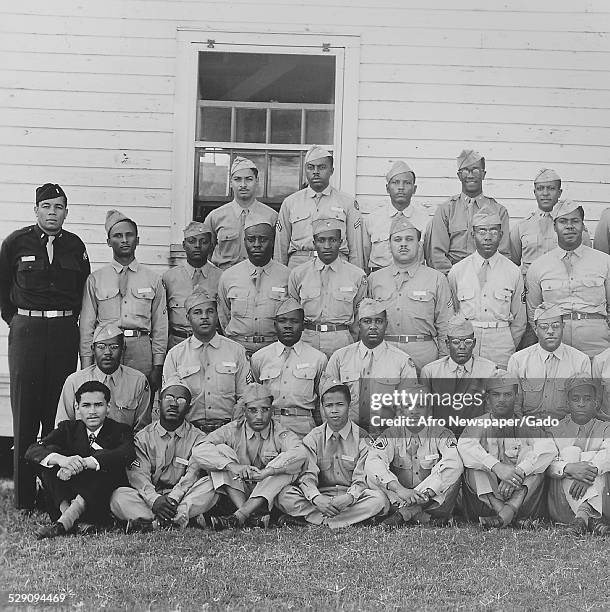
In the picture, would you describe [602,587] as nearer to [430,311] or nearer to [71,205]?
[430,311]

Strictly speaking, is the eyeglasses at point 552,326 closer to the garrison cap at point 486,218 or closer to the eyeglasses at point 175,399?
the garrison cap at point 486,218

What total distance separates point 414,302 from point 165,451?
1.40 metres

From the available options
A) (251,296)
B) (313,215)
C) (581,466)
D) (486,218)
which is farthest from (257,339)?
(581,466)

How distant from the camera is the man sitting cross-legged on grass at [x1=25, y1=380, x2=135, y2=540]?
4230mm

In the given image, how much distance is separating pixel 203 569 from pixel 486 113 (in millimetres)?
3006

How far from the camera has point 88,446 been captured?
438 cm

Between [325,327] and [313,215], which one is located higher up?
[313,215]

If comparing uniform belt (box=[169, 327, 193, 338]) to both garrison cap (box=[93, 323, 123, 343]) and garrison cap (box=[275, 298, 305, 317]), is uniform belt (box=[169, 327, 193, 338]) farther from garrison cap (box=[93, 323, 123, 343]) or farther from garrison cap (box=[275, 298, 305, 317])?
garrison cap (box=[275, 298, 305, 317])

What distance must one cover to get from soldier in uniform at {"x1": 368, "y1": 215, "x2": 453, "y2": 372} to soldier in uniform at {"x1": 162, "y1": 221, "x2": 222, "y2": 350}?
90cm

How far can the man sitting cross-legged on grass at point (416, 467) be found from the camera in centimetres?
433

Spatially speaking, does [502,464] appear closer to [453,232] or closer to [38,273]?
[453,232]

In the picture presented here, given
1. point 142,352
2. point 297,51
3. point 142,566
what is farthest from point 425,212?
point 142,566

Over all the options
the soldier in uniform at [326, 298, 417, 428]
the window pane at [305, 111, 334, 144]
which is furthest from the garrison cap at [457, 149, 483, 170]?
the soldier in uniform at [326, 298, 417, 428]

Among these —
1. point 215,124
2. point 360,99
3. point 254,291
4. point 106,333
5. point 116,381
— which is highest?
point 360,99
